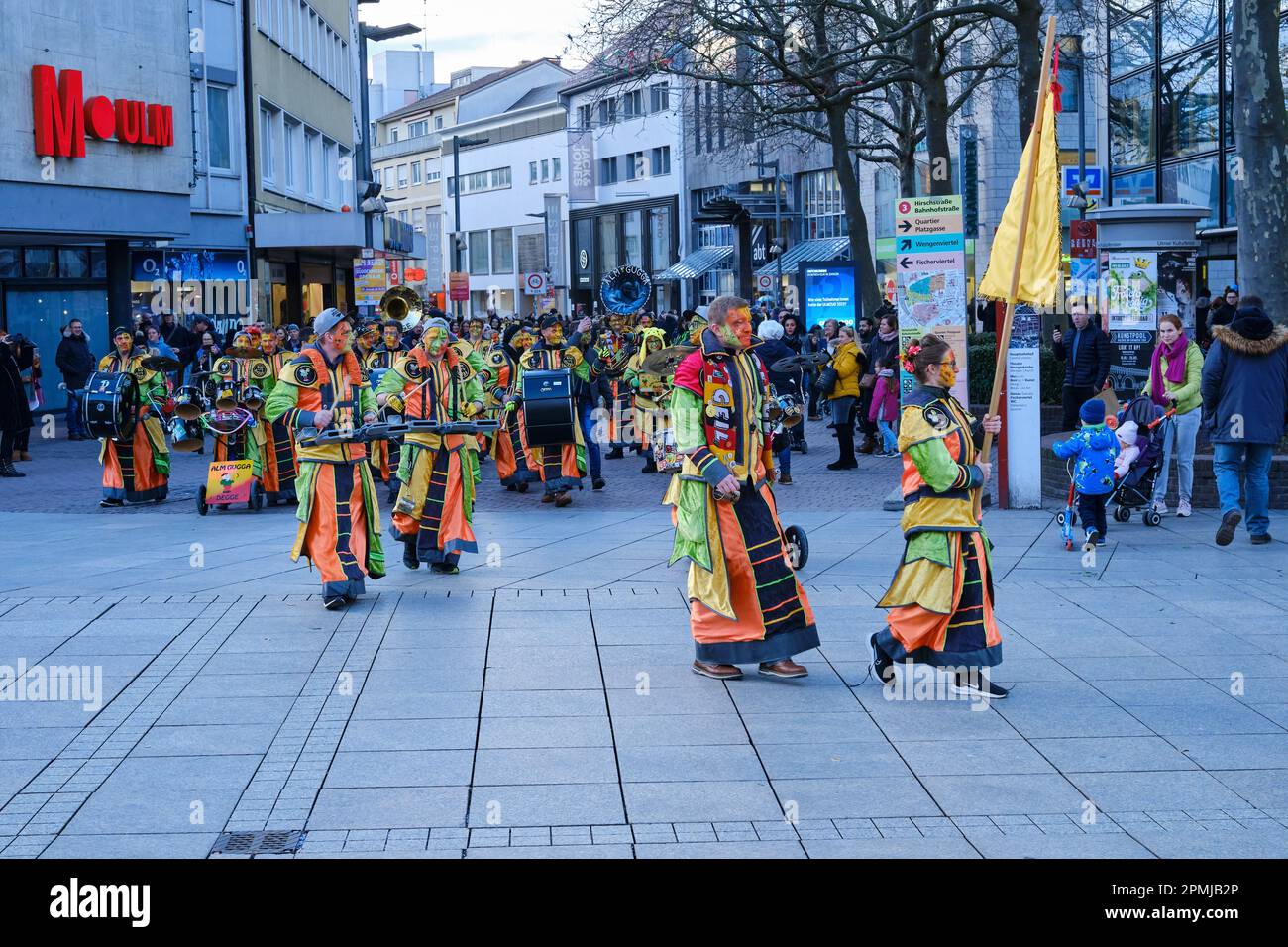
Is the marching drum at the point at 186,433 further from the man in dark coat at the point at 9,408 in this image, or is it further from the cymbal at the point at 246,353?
the man in dark coat at the point at 9,408

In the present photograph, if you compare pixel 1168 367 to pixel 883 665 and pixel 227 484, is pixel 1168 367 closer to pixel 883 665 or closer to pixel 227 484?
pixel 883 665

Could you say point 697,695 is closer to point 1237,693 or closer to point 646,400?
point 1237,693

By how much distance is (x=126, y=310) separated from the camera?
1131 inches

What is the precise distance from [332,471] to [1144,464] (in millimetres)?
6677

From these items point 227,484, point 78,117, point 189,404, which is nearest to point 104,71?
point 78,117

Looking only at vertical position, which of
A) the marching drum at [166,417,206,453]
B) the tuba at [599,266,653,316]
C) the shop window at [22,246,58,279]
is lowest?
the marching drum at [166,417,206,453]

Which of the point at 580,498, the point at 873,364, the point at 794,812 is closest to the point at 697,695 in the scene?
the point at 794,812

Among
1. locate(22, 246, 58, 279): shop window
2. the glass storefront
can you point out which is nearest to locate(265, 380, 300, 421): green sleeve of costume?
locate(22, 246, 58, 279): shop window

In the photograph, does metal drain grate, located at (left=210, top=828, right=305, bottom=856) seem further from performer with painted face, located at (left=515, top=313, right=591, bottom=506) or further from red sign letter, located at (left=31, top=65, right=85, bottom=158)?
red sign letter, located at (left=31, top=65, right=85, bottom=158)

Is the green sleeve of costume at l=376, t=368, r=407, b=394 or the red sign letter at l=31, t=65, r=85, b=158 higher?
the red sign letter at l=31, t=65, r=85, b=158

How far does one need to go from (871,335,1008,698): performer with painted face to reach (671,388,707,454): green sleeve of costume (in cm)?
94

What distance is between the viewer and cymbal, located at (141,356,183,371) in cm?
1698

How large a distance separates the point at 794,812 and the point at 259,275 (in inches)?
1285

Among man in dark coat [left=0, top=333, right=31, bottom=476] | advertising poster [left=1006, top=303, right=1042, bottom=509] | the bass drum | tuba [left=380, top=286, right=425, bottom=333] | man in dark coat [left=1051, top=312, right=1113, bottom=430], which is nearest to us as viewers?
tuba [left=380, top=286, right=425, bottom=333]
